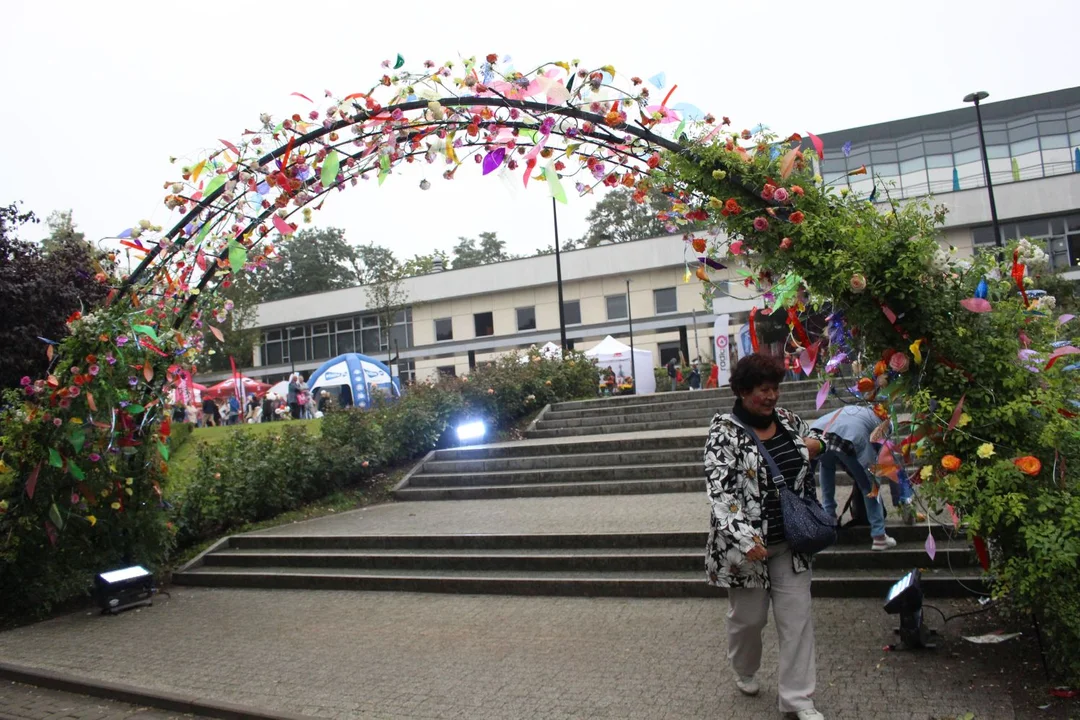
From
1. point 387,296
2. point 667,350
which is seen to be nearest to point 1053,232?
point 667,350

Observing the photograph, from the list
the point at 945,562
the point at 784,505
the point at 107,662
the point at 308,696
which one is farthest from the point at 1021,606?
the point at 107,662

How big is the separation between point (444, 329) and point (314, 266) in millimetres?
28887

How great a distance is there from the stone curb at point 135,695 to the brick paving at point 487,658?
0.12 metres

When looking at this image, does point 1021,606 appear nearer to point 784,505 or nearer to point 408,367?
point 784,505

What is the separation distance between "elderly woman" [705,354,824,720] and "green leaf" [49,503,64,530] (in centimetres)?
671

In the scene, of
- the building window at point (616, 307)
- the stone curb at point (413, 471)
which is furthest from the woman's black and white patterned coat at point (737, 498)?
the building window at point (616, 307)

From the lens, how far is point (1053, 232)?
1358 inches

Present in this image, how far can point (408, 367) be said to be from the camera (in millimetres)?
45000

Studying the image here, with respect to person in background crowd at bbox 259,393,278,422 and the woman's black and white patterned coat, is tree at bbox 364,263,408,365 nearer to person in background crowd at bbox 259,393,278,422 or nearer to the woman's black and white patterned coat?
person in background crowd at bbox 259,393,278,422

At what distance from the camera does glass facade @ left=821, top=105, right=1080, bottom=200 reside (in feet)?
118

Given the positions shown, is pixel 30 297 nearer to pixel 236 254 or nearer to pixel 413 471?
pixel 413 471

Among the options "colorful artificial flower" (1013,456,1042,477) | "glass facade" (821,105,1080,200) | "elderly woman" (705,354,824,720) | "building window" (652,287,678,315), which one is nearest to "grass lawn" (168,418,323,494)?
"elderly woman" (705,354,824,720)

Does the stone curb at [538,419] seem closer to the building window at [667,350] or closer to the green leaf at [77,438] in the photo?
the green leaf at [77,438]

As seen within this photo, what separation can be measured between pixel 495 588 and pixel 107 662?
3262 millimetres
